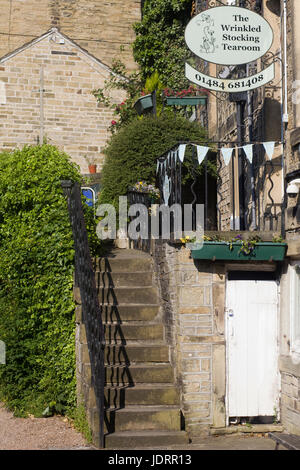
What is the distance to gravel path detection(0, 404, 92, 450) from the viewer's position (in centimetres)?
666

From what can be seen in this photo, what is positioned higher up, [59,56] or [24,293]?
[59,56]

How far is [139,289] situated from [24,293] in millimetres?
1482

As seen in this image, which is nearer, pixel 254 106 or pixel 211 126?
pixel 254 106

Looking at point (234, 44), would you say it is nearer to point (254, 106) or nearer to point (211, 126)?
point (254, 106)

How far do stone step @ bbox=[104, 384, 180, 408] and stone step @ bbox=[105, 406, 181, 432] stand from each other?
0.43ft

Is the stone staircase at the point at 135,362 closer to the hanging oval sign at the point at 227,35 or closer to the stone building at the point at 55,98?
the hanging oval sign at the point at 227,35

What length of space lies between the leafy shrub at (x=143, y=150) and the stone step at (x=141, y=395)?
492cm

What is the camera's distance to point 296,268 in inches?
282

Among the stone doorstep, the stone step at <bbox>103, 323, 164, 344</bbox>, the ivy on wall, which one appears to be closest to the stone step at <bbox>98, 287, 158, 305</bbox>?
the stone step at <bbox>103, 323, 164, 344</bbox>

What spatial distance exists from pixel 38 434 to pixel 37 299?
1729mm

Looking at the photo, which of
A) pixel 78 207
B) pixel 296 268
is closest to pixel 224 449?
pixel 296 268

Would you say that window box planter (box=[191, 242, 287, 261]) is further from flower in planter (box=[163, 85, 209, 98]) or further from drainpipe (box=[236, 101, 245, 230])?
flower in planter (box=[163, 85, 209, 98])

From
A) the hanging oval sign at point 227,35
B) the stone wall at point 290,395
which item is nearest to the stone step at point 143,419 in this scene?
the stone wall at point 290,395

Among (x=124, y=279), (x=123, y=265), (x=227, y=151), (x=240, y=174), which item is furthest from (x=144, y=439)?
(x=240, y=174)
